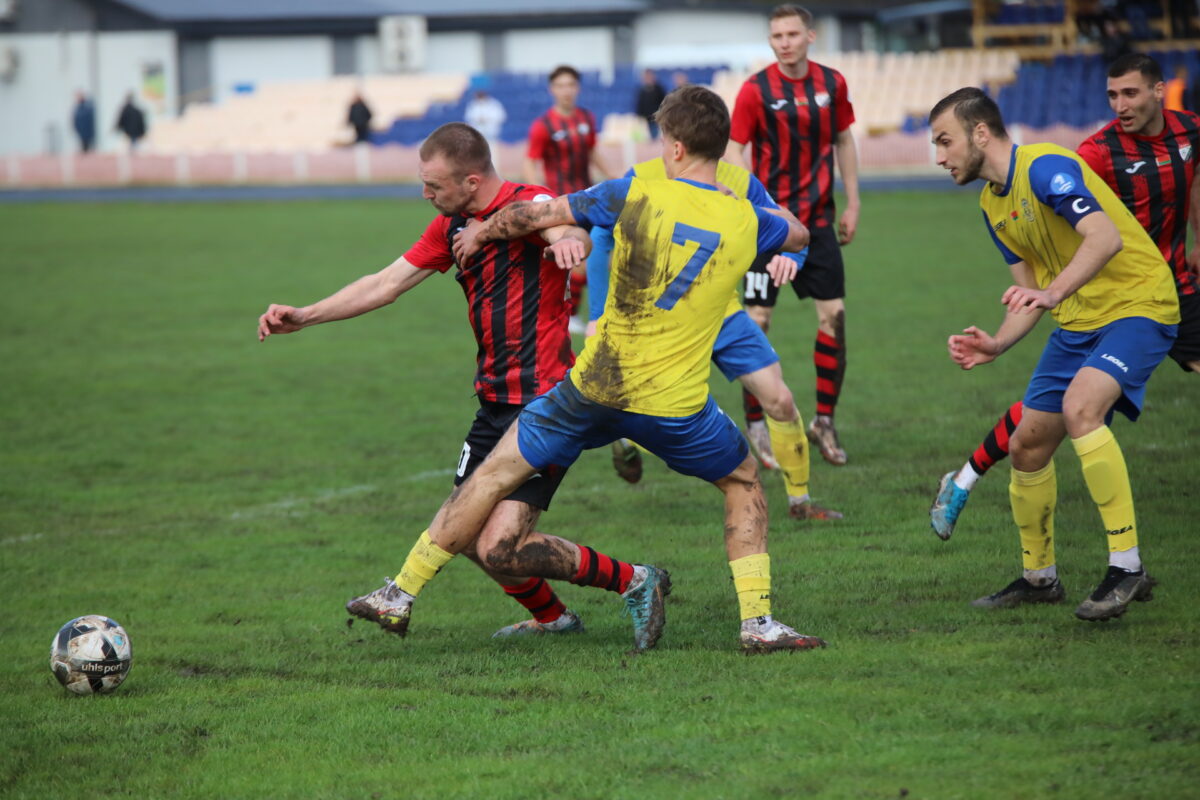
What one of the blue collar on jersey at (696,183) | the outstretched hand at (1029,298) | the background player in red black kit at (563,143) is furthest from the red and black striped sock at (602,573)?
the background player in red black kit at (563,143)

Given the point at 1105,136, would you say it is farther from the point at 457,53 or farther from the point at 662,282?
the point at 457,53

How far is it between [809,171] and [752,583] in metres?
3.99

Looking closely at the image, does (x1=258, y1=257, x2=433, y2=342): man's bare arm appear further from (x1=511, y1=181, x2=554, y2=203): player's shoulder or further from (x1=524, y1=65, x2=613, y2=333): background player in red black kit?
(x1=524, y1=65, x2=613, y2=333): background player in red black kit

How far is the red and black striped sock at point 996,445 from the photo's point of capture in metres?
6.02

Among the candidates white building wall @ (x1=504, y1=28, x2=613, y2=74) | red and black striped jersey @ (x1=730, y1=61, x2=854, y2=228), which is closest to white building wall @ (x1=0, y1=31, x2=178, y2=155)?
white building wall @ (x1=504, y1=28, x2=613, y2=74)

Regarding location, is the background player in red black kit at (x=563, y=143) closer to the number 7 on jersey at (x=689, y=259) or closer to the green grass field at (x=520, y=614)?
the green grass field at (x=520, y=614)

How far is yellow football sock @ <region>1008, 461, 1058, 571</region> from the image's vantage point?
5.45 metres

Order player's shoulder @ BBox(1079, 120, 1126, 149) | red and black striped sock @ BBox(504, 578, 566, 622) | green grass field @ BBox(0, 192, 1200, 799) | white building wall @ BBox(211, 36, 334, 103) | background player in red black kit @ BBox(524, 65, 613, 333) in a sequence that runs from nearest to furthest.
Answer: green grass field @ BBox(0, 192, 1200, 799)
red and black striped sock @ BBox(504, 578, 566, 622)
player's shoulder @ BBox(1079, 120, 1126, 149)
background player in red black kit @ BBox(524, 65, 613, 333)
white building wall @ BBox(211, 36, 334, 103)

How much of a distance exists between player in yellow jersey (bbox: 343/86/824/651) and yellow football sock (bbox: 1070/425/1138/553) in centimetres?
115

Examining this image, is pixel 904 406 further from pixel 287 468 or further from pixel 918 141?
pixel 918 141

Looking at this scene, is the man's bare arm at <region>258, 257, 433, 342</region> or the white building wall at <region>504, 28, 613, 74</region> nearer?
the man's bare arm at <region>258, 257, 433, 342</region>

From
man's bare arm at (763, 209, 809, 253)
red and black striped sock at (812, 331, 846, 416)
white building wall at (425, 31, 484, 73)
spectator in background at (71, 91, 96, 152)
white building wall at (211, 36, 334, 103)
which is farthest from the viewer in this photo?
white building wall at (211, 36, 334, 103)

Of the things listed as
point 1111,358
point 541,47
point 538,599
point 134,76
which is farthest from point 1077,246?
point 134,76

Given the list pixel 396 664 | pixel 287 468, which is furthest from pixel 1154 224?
pixel 287 468
